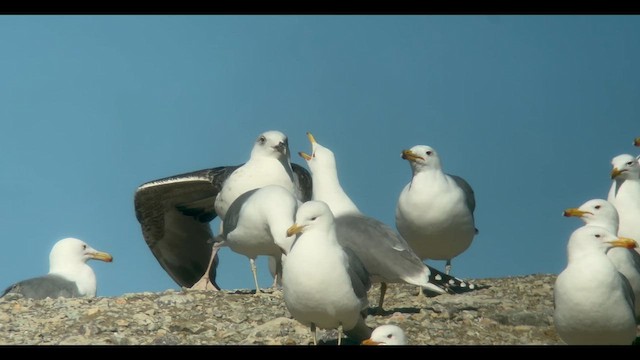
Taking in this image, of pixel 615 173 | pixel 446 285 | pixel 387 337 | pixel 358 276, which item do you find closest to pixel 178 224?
pixel 615 173

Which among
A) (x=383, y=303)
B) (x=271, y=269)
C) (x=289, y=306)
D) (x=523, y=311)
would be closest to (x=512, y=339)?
(x=523, y=311)

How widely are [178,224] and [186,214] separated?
0.16 meters

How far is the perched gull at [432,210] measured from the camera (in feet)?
39.7

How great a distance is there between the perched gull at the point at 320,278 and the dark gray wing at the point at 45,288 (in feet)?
15.2

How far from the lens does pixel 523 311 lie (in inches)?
420

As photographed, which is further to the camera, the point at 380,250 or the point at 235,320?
the point at 235,320

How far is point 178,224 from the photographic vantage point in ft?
54.5

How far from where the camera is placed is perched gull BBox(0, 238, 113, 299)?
41.7 ft

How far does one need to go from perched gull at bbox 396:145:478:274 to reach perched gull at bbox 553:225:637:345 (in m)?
3.49

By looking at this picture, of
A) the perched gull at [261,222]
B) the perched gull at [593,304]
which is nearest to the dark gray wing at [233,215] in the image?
the perched gull at [261,222]

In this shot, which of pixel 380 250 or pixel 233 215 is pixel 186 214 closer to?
pixel 233 215

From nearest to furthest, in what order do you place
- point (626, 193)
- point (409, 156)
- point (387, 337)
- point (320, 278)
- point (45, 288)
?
point (387, 337)
point (320, 278)
point (626, 193)
point (409, 156)
point (45, 288)

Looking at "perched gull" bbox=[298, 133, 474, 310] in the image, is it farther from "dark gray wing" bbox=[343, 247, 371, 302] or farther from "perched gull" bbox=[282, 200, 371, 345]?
"perched gull" bbox=[282, 200, 371, 345]
